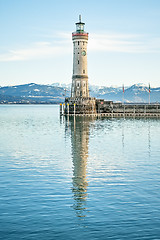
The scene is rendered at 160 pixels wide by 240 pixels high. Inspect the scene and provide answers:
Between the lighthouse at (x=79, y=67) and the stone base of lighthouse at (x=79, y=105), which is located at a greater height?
the lighthouse at (x=79, y=67)

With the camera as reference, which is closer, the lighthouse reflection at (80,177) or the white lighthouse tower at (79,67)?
the lighthouse reflection at (80,177)

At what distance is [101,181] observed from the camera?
32.5 metres

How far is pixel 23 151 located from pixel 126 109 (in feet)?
367

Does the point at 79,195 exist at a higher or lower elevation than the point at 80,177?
lower

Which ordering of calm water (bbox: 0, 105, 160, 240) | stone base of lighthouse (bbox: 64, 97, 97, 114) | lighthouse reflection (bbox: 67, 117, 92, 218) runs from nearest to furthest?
calm water (bbox: 0, 105, 160, 240), lighthouse reflection (bbox: 67, 117, 92, 218), stone base of lighthouse (bbox: 64, 97, 97, 114)

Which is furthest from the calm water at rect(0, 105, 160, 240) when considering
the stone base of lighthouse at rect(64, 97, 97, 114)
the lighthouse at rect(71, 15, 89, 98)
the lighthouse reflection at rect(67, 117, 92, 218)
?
the stone base of lighthouse at rect(64, 97, 97, 114)

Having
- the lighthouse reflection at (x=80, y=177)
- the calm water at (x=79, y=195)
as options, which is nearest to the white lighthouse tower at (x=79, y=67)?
the lighthouse reflection at (x=80, y=177)

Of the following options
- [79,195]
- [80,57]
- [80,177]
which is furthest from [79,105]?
[79,195]

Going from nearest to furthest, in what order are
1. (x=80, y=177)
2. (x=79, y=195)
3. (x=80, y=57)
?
(x=79, y=195)
(x=80, y=177)
(x=80, y=57)

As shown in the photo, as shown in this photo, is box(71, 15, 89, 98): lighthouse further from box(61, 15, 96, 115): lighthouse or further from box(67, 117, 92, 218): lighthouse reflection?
box(67, 117, 92, 218): lighthouse reflection

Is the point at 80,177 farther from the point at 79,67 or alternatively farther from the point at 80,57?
the point at 80,57

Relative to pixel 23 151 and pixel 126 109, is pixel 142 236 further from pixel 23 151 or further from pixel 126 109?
pixel 126 109

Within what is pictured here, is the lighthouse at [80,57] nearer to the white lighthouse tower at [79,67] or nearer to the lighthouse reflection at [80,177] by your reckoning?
the white lighthouse tower at [79,67]

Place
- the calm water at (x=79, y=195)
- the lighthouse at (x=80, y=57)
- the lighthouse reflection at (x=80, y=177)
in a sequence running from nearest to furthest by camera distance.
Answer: the calm water at (x=79, y=195) < the lighthouse reflection at (x=80, y=177) < the lighthouse at (x=80, y=57)
